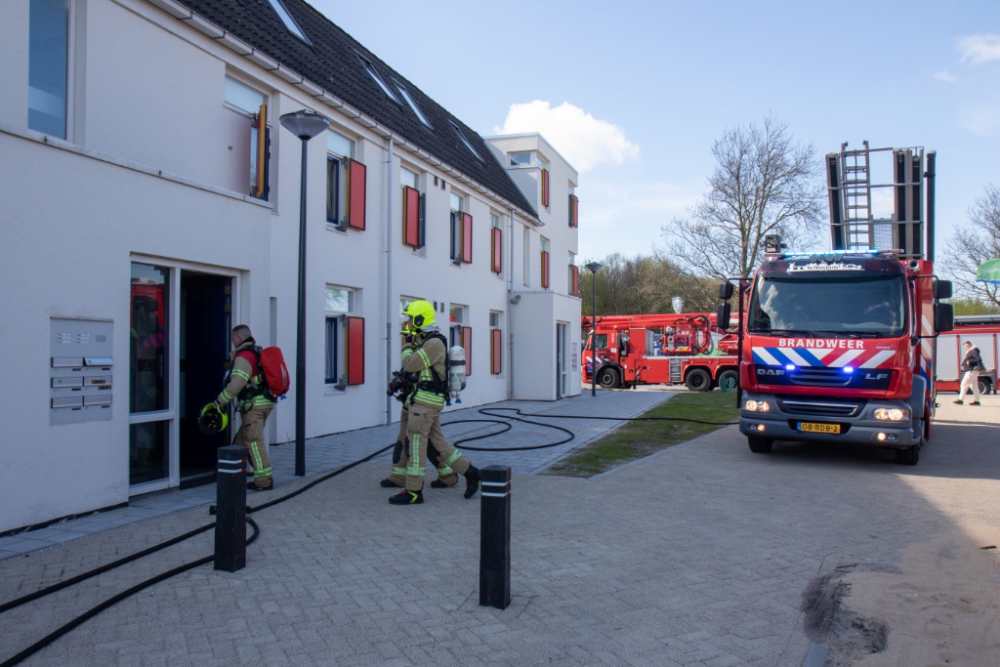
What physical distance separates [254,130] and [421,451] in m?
5.80

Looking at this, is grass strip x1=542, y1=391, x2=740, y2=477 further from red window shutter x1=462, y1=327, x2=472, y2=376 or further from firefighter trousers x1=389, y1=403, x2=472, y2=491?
red window shutter x1=462, y1=327, x2=472, y2=376

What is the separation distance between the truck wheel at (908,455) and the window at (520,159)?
15787 mm

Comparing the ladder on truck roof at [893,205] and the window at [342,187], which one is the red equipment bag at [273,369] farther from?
the ladder on truck roof at [893,205]

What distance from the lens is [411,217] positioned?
1453 cm

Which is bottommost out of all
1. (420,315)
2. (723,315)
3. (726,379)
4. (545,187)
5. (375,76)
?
(726,379)

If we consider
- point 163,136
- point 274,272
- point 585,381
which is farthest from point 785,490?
point 585,381

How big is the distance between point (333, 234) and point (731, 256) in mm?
27956

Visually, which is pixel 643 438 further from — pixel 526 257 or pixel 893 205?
pixel 526 257

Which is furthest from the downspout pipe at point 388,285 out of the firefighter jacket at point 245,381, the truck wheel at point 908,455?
the truck wheel at point 908,455

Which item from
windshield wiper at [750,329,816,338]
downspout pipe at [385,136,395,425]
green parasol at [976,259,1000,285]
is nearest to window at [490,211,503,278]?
downspout pipe at [385,136,395,425]

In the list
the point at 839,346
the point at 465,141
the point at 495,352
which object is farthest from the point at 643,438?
the point at 465,141

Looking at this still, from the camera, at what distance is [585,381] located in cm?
3053

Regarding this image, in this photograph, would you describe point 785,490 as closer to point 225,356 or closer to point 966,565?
point 966,565

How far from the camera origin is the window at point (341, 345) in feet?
40.5
